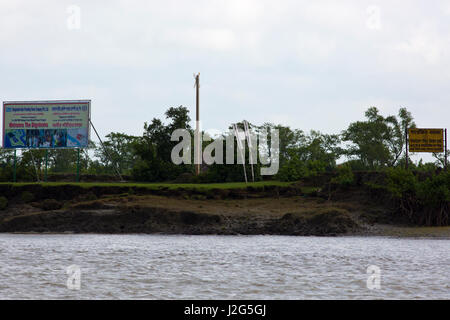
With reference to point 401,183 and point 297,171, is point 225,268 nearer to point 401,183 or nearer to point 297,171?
point 401,183

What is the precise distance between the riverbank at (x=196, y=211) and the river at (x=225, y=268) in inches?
165

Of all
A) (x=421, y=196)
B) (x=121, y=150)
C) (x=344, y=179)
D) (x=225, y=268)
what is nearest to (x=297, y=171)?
(x=344, y=179)

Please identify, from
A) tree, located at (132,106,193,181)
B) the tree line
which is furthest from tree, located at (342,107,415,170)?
tree, located at (132,106,193,181)

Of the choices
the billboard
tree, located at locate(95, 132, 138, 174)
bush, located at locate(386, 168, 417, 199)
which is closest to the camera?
bush, located at locate(386, 168, 417, 199)

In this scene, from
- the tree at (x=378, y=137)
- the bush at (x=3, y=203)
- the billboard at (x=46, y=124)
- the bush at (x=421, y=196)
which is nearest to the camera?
the bush at (x=421, y=196)

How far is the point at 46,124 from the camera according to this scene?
53219 mm

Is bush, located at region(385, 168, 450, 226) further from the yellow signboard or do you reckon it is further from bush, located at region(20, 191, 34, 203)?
bush, located at region(20, 191, 34, 203)

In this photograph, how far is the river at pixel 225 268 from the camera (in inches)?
682

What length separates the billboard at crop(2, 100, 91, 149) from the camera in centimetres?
5281

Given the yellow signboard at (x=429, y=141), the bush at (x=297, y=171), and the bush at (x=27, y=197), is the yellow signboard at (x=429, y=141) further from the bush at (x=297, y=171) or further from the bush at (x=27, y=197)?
the bush at (x=27, y=197)

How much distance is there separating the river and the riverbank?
4185 millimetres

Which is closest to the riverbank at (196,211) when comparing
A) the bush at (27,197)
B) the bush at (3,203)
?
the bush at (27,197)

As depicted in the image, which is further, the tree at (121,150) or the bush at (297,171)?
the tree at (121,150)
